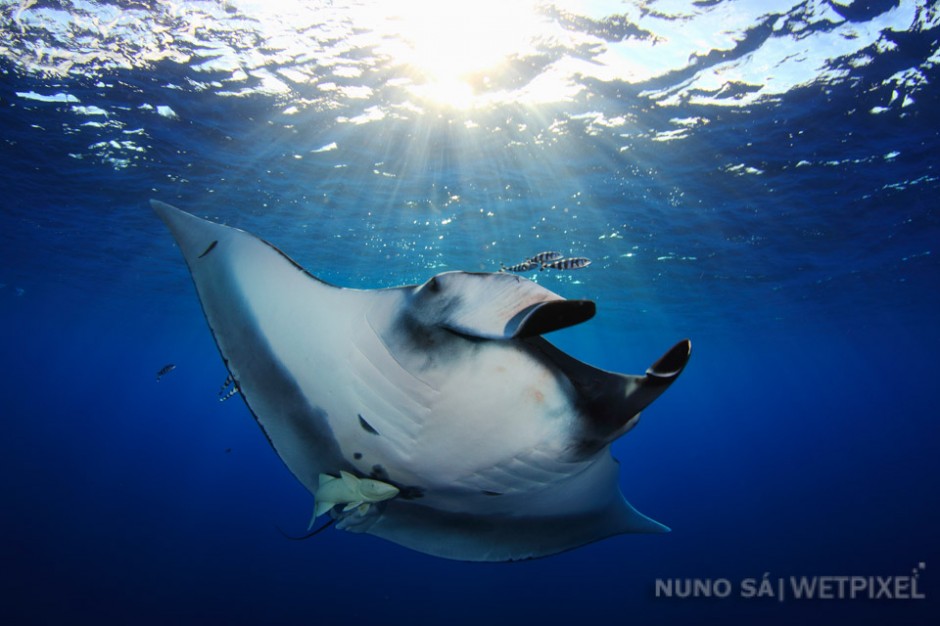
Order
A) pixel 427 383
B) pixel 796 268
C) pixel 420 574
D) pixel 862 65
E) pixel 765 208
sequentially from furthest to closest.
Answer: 1. pixel 796 268
2. pixel 420 574
3. pixel 765 208
4. pixel 862 65
5. pixel 427 383

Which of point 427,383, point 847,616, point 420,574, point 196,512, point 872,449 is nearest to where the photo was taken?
point 427,383

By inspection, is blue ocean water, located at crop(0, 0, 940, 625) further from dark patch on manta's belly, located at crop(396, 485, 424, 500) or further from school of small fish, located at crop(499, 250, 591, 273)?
dark patch on manta's belly, located at crop(396, 485, 424, 500)

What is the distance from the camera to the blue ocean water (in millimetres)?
7426

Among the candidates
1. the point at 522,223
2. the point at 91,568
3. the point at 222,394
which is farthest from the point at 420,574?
the point at 522,223

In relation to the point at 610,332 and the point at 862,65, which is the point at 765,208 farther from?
the point at 610,332

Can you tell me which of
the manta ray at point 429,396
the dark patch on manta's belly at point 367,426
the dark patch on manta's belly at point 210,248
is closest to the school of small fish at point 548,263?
the manta ray at point 429,396

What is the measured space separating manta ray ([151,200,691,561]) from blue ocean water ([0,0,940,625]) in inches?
264

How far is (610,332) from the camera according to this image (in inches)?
1443

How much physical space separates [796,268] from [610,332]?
19.4m

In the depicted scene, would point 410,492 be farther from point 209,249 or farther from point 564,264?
point 564,264

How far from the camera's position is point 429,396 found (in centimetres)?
178

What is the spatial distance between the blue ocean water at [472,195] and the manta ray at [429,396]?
670cm

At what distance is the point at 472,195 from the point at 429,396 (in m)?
11.9

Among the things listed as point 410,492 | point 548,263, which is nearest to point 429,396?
point 410,492
